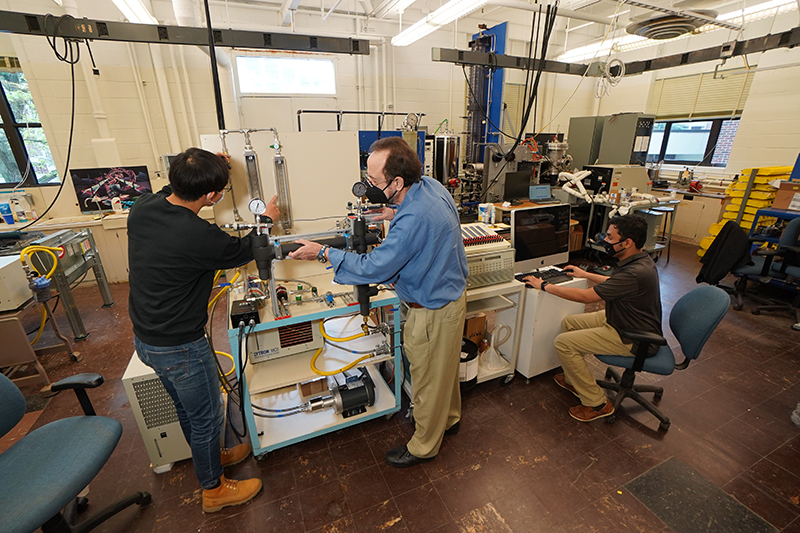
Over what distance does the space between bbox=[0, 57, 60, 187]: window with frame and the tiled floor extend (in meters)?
3.67

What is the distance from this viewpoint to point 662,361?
198 cm

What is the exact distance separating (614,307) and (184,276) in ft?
7.08

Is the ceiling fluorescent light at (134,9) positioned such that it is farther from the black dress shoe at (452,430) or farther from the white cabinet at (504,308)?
the black dress shoe at (452,430)

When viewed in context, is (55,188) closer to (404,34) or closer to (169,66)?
(169,66)

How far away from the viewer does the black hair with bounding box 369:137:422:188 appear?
4.90ft

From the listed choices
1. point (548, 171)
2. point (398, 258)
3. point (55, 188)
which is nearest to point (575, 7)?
point (548, 171)

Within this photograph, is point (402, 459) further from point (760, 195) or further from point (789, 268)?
point (760, 195)

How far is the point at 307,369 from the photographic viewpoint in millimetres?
1844

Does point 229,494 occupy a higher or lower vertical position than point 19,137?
lower

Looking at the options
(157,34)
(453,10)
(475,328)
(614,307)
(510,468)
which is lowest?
(510,468)

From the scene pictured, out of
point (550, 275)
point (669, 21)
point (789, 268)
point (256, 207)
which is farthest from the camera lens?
point (789, 268)

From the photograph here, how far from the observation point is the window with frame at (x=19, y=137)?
4.12m

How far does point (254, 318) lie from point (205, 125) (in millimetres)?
4419

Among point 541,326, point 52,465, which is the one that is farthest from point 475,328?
point 52,465
